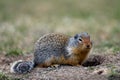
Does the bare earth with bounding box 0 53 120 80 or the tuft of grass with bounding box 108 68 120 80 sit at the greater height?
the bare earth with bounding box 0 53 120 80

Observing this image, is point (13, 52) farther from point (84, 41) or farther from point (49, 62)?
point (84, 41)

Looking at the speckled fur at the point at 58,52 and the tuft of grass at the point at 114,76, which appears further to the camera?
the speckled fur at the point at 58,52

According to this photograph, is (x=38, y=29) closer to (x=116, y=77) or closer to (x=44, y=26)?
(x=44, y=26)

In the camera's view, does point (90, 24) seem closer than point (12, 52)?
No

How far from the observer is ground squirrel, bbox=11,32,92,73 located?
9.01 metres

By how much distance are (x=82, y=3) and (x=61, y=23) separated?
439 cm

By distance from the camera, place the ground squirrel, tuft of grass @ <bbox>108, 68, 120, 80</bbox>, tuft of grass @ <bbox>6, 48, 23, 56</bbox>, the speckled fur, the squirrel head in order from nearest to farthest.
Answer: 1. tuft of grass @ <bbox>108, 68, 120, 80</bbox>
2. the squirrel head
3. the ground squirrel
4. the speckled fur
5. tuft of grass @ <bbox>6, 48, 23, 56</bbox>

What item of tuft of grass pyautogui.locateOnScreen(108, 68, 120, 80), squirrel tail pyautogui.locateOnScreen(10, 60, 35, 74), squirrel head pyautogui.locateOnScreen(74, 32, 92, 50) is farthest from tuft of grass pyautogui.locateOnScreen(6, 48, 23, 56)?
tuft of grass pyautogui.locateOnScreen(108, 68, 120, 80)

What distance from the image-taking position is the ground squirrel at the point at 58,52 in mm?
9008

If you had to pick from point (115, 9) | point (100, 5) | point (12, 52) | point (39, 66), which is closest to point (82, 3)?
point (100, 5)

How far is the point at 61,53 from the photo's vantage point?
9.20 m

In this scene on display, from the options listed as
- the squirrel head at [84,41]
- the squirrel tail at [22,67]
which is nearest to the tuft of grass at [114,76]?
the squirrel head at [84,41]

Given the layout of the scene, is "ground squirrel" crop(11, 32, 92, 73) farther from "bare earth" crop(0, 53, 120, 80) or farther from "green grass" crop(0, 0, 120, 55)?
"green grass" crop(0, 0, 120, 55)

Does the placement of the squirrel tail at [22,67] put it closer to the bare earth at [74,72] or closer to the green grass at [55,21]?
the bare earth at [74,72]
